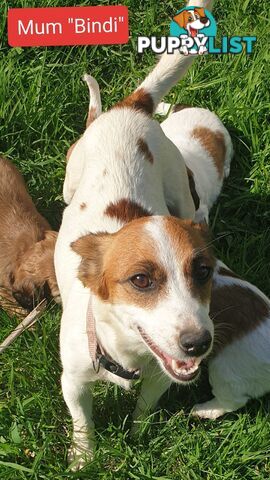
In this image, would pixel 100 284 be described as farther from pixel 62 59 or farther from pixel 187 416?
pixel 62 59

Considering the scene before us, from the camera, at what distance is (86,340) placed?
3.61m

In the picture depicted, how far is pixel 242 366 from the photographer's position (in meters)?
3.99

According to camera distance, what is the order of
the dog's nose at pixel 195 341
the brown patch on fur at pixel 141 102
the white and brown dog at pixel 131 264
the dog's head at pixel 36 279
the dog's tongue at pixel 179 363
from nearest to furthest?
the dog's nose at pixel 195 341
the white and brown dog at pixel 131 264
the dog's tongue at pixel 179 363
the brown patch on fur at pixel 141 102
the dog's head at pixel 36 279

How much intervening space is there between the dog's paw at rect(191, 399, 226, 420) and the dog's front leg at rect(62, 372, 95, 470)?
68 cm

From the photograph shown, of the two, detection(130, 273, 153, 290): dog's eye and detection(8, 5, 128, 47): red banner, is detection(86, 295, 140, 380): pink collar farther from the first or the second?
detection(8, 5, 128, 47): red banner

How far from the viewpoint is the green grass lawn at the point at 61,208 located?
13.2 feet

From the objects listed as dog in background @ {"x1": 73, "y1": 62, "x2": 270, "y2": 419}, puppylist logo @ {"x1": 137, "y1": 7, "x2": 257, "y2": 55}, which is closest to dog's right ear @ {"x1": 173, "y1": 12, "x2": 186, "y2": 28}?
puppylist logo @ {"x1": 137, "y1": 7, "x2": 257, "y2": 55}

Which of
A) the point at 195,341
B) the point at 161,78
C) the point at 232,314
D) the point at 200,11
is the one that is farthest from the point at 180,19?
the point at 195,341

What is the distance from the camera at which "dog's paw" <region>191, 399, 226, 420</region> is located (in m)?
4.24

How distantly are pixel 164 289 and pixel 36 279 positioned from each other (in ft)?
5.83

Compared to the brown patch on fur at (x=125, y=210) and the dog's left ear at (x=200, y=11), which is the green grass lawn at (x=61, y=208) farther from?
the brown patch on fur at (x=125, y=210)

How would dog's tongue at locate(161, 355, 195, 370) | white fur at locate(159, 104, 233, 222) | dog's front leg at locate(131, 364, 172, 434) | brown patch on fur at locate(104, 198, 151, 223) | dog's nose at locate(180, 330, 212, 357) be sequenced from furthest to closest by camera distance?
white fur at locate(159, 104, 233, 222), brown patch on fur at locate(104, 198, 151, 223), dog's front leg at locate(131, 364, 172, 434), dog's tongue at locate(161, 355, 195, 370), dog's nose at locate(180, 330, 212, 357)

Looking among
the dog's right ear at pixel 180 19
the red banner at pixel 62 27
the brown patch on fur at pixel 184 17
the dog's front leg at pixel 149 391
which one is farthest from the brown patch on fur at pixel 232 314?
the red banner at pixel 62 27

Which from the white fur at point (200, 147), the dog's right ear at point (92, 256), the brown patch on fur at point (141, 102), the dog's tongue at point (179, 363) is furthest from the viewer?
the white fur at point (200, 147)
